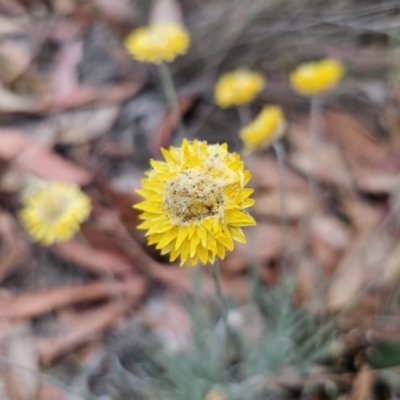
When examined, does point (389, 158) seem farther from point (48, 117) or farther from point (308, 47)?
point (48, 117)

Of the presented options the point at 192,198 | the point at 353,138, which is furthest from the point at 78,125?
the point at 192,198

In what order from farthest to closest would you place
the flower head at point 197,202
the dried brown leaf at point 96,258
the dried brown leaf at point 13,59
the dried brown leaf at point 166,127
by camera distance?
1. the dried brown leaf at point 13,59
2. the dried brown leaf at point 166,127
3. the dried brown leaf at point 96,258
4. the flower head at point 197,202

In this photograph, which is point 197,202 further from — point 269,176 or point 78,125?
point 78,125

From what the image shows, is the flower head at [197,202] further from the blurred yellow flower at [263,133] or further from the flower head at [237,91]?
the flower head at [237,91]

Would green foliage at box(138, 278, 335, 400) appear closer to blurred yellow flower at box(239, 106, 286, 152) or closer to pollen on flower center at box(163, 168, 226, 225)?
blurred yellow flower at box(239, 106, 286, 152)

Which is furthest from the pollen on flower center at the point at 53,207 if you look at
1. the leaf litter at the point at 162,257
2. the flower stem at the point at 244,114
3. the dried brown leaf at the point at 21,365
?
the flower stem at the point at 244,114

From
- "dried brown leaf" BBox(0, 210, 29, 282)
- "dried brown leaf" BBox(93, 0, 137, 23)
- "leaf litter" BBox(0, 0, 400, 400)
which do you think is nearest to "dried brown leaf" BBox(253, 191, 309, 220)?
"leaf litter" BBox(0, 0, 400, 400)
